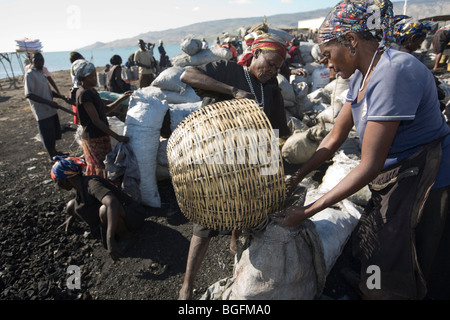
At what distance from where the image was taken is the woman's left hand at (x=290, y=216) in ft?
4.18

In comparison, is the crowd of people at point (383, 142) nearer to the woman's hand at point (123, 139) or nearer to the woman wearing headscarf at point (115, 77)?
the woman's hand at point (123, 139)

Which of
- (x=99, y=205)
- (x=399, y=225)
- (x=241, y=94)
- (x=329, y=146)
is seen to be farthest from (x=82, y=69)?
(x=399, y=225)

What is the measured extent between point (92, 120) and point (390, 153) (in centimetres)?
264

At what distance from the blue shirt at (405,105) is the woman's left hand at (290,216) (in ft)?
1.56

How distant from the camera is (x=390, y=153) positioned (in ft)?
4.15

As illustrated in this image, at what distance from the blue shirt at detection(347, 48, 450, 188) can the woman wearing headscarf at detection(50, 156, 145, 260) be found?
6.52 feet

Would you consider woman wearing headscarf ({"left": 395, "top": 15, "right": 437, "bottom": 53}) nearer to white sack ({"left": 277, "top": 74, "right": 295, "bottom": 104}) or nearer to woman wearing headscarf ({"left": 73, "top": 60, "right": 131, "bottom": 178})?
white sack ({"left": 277, "top": 74, "right": 295, "bottom": 104})

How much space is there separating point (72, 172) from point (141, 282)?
1.12m

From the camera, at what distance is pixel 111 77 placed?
5.52 m

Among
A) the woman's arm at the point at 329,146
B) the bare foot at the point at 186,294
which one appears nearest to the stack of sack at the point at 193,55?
the woman's arm at the point at 329,146

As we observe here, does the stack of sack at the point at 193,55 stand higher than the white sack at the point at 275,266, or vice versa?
the stack of sack at the point at 193,55

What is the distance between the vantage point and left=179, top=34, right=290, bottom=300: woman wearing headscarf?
5.60ft

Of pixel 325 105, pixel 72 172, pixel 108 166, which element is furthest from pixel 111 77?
pixel 325 105
